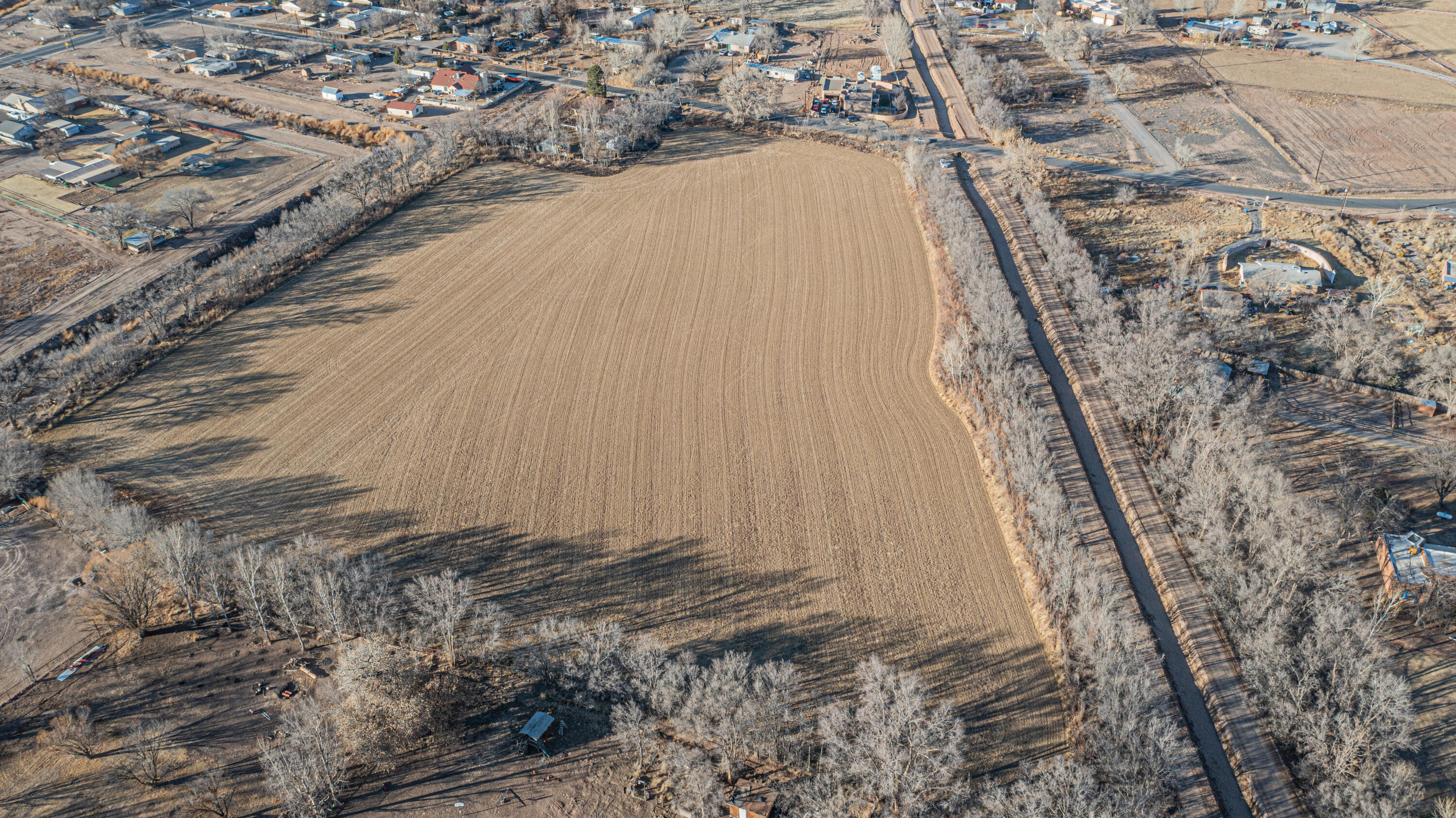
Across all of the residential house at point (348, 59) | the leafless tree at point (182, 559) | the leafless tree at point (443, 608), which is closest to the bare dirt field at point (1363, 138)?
the leafless tree at point (443, 608)

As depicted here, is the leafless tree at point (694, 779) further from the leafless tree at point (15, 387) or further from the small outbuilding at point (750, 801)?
the leafless tree at point (15, 387)

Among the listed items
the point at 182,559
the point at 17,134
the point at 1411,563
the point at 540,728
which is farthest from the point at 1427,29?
the point at 17,134

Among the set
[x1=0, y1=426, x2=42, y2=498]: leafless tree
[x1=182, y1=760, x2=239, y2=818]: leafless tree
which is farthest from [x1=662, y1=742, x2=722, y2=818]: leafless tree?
[x1=0, y1=426, x2=42, y2=498]: leafless tree

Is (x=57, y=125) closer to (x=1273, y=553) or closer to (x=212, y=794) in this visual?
(x=212, y=794)

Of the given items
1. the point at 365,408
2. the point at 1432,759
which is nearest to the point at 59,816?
the point at 365,408


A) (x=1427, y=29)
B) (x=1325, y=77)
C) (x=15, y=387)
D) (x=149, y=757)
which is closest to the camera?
(x=149, y=757)

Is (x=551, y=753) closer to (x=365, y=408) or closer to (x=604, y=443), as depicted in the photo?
(x=604, y=443)
